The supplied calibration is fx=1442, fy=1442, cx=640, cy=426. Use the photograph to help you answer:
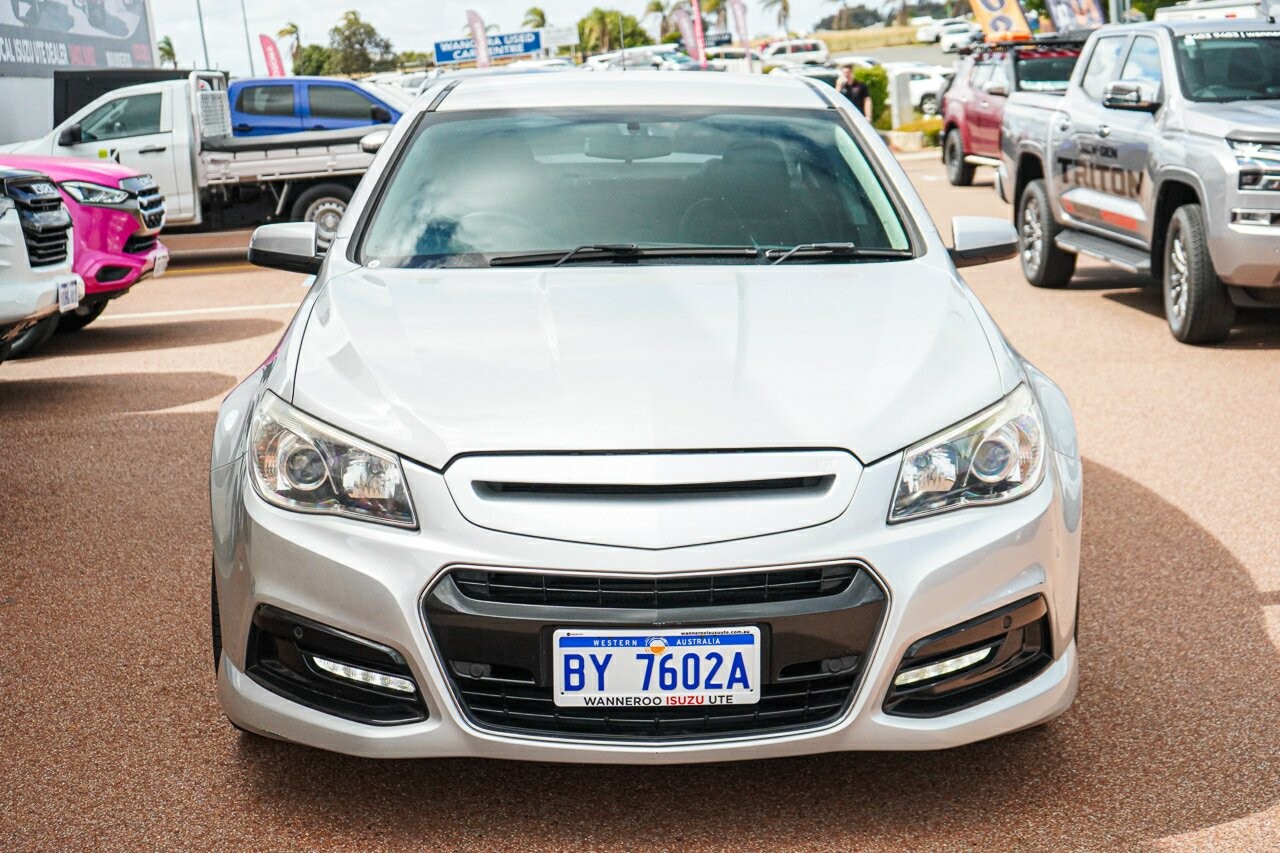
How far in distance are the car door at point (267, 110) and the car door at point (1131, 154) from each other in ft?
29.2

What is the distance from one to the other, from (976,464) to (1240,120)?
579cm

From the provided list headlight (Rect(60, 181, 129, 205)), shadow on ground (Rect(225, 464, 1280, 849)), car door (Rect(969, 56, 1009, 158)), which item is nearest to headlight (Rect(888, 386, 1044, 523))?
shadow on ground (Rect(225, 464, 1280, 849))

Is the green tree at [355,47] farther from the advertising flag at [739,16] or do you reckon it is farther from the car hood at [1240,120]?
the car hood at [1240,120]

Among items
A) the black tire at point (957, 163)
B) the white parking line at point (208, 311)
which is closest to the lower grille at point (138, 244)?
the white parking line at point (208, 311)

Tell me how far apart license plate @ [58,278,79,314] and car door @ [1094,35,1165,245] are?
20.0ft

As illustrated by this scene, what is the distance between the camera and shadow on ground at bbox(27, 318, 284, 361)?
9.89 m

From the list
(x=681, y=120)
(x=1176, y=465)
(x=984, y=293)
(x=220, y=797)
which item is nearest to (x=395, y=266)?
(x=681, y=120)

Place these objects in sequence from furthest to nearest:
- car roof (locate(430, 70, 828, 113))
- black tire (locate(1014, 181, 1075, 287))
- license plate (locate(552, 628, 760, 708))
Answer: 1. black tire (locate(1014, 181, 1075, 287))
2. car roof (locate(430, 70, 828, 113))
3. license plate (locate(552, 628, 760, 708))

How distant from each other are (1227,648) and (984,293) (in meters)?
7.09

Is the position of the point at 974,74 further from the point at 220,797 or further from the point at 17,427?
the point at 220,797

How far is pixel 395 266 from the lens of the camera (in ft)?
12.2

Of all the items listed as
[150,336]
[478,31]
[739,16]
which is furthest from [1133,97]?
[478,31]

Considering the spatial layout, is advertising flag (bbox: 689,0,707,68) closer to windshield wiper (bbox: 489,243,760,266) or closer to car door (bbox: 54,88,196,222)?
car door (bbox: 54,88,196,222)

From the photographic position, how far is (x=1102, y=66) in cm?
975
